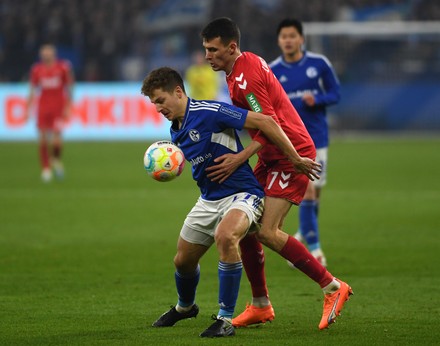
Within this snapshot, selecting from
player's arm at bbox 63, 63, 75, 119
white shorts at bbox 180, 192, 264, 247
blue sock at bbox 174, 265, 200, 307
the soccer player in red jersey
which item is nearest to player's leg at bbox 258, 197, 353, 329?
the soccer player in red jersey

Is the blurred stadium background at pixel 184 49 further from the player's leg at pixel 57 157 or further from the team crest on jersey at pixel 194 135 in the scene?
the team crest on jersey at pixel 194 135

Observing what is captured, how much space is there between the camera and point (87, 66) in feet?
97.4

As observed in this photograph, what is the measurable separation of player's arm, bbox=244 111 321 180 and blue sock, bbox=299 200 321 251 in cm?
324

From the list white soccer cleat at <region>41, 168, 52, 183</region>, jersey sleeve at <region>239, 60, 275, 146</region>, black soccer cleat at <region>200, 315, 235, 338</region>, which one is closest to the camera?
black soccer cleat at <region>200, 315, 235, 338</region>

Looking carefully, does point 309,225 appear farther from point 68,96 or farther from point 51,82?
point 51,82

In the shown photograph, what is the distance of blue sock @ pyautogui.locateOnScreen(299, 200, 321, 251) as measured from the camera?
970 cm

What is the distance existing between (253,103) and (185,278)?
1277 mm

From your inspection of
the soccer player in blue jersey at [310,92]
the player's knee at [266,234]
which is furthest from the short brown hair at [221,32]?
the soccer player in blue jersey at [310,92]

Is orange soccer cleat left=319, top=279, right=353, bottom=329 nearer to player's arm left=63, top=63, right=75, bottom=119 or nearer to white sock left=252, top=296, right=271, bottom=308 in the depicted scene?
white sock left=252, top=296, right=271, bottom=308

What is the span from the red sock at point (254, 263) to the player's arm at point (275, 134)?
28.8 inches

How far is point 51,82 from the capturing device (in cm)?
1925

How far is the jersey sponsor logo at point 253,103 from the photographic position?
6617 mm

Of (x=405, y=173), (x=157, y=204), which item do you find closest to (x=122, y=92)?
(x=405, y=173)

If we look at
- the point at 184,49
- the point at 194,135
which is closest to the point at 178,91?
the point at 194,135
